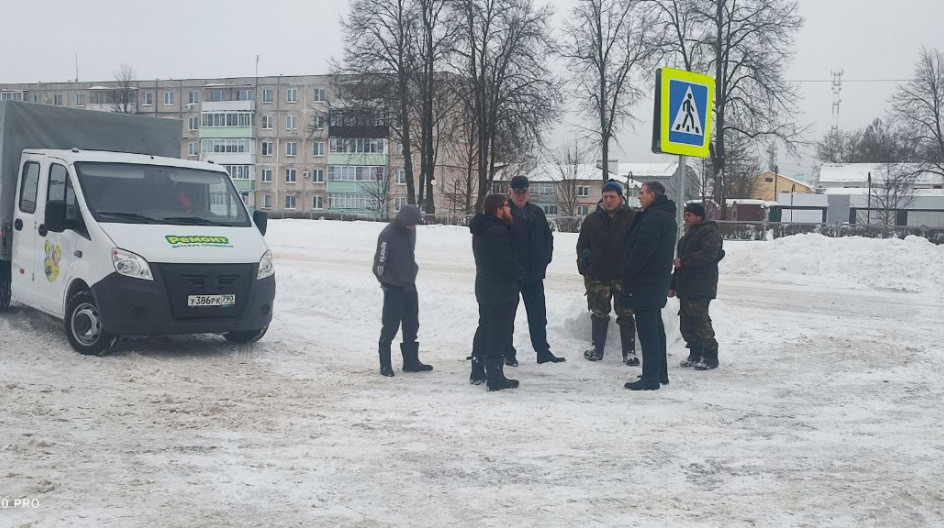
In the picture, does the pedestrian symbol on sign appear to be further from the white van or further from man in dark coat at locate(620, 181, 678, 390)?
the white van

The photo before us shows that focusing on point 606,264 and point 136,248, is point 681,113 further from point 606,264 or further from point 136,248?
point 136,248

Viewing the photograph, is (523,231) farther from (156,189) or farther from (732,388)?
(156,189)

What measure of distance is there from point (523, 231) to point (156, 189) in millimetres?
4191

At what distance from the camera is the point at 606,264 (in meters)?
8.86

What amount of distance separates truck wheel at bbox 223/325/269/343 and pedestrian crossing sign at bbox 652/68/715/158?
493cm

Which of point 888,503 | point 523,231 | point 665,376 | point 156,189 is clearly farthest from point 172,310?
point 888,503

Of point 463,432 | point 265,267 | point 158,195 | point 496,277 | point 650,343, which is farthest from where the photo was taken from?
point 158,195

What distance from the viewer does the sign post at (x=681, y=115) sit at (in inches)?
372

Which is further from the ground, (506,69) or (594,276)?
(506,69)

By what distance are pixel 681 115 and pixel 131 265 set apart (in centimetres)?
612

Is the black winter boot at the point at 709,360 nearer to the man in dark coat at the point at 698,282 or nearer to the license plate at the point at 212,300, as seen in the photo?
the man in dark coat at the point at 698,282

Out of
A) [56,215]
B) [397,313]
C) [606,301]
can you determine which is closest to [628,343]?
[606,301]

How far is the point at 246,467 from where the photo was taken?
524cm

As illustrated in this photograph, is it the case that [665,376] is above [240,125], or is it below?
below
